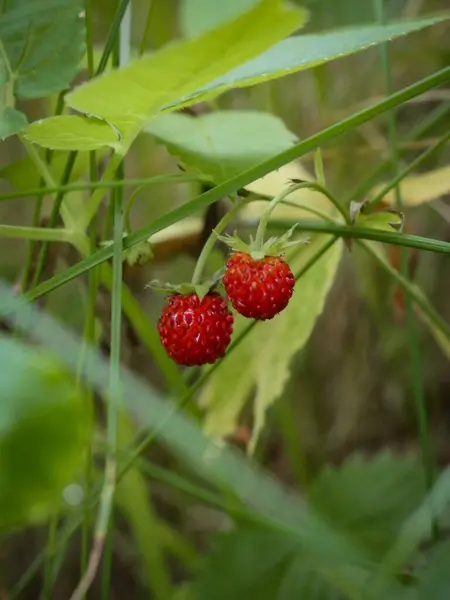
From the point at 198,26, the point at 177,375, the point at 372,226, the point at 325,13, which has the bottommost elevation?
the point at 177,375

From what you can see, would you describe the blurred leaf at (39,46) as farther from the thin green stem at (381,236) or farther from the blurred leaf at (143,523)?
the blurred leaf at (143,523)

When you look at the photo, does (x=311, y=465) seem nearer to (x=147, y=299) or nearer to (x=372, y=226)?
(x=147, y=299)

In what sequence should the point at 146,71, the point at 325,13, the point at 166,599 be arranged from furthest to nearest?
the point at 325,13, the point at 166,599, the point at 146,71

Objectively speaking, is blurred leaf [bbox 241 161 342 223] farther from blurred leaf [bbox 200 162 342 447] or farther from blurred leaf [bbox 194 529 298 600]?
blurred leaf [bbox 194 529 298 600]

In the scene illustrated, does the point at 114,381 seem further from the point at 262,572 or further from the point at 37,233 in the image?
the point at 262,572

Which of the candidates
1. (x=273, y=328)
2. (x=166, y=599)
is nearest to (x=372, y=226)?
(x=273, y=328)
